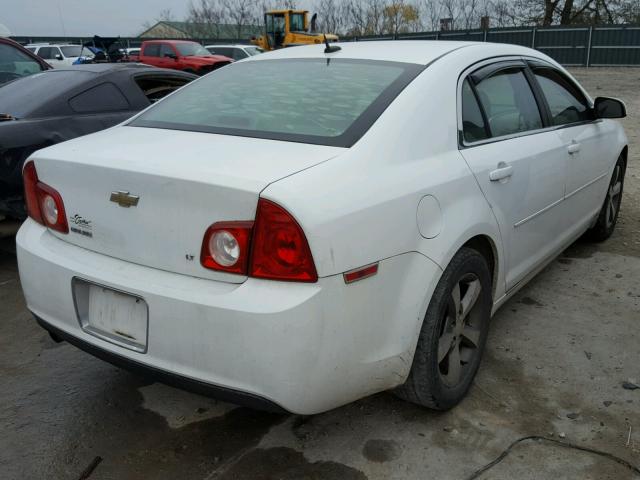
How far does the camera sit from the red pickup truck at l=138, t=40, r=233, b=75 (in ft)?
63.7

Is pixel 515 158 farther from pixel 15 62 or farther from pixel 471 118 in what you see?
pixel 15 62

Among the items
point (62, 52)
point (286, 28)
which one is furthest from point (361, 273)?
point (286, 28)

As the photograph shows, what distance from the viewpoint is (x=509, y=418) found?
8.41 feet

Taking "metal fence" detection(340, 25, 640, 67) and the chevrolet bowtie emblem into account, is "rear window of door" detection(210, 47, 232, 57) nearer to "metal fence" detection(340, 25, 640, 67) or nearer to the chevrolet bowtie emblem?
"metal fence" detection(340, 25, 640, 67)

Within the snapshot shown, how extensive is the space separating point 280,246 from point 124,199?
2.06ft

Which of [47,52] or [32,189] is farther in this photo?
[47,52]

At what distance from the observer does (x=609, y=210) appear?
4.69 meters

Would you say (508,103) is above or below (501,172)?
above

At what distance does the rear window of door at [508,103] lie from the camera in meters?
2.88

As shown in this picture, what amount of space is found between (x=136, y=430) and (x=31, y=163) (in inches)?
Answer: 47.0

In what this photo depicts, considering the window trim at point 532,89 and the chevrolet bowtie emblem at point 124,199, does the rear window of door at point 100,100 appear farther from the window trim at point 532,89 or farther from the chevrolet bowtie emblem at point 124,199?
the window trim at point 532,89

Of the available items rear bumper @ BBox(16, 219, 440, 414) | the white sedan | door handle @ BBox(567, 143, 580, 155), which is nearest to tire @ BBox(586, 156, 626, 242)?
door handle @ BBox(567, 143, 580, 155)

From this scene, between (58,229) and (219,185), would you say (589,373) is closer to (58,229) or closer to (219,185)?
(219,185)

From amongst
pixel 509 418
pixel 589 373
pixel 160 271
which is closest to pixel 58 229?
pixel 160 271
